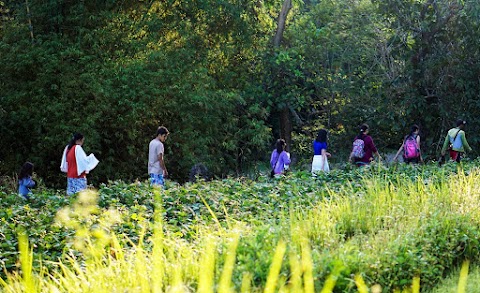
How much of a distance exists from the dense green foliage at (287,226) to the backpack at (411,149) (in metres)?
6.04

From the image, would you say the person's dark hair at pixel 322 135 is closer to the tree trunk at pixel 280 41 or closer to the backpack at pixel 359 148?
the backpack at pixel 359 148

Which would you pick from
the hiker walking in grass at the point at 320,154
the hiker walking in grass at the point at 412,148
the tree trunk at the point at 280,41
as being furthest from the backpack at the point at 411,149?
the tree trunk at the point at 280,41

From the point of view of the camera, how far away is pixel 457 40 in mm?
23250

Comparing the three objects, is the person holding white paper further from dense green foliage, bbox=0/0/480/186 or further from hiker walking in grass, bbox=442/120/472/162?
hiker walking in grass, bbox=442/120/472/162

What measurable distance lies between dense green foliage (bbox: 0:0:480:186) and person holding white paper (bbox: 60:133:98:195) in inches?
294

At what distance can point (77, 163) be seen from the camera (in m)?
13.8

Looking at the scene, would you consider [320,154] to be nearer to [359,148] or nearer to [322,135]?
[322,135]

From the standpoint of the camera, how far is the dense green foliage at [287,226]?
21.5 feet

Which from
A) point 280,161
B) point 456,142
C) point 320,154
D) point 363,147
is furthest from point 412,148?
point 280,161

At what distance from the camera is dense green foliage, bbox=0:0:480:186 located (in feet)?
72.9

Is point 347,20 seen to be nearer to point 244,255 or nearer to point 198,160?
point 198,160

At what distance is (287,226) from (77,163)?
269 inches

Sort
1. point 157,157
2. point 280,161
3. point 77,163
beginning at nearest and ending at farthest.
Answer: point 77,163, point 157,157, point 280,161

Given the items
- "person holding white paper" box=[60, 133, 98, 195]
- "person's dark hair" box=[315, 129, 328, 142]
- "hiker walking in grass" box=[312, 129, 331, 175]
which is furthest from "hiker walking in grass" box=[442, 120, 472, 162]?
"person holding white paper" box=[60, 133, 98, 195]
